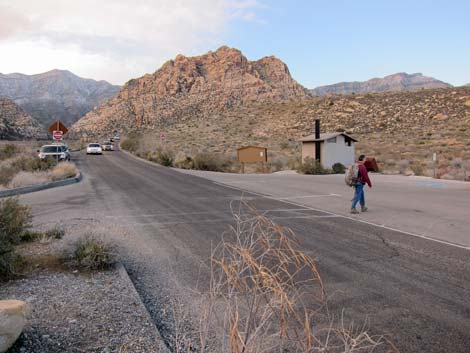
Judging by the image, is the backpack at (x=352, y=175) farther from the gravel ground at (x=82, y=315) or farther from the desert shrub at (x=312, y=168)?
the desert shrub at (x=312, y=168)

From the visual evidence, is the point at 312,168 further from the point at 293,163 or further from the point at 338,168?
the point at 293,163

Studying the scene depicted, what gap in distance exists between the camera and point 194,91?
127m

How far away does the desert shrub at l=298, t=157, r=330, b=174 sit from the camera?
3039cm

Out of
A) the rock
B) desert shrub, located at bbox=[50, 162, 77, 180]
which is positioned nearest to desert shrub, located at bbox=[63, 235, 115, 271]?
the rock

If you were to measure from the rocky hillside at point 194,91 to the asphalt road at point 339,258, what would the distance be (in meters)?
88.6

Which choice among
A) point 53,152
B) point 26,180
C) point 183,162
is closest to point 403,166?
point 183,162

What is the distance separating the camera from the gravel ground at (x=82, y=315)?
4074 millimetres

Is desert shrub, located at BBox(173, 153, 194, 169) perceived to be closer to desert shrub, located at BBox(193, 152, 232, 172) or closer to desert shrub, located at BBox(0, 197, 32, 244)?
desert shrub, located at BBox(193, 152, 232, 172)

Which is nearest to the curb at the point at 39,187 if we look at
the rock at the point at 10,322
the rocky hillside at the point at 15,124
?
the rock at the point at 10,322

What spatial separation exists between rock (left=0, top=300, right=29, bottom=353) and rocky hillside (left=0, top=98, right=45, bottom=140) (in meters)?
86.7

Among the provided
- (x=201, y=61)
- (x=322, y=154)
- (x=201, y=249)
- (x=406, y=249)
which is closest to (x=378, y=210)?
(x=406, y=249)

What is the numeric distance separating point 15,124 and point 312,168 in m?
87.4

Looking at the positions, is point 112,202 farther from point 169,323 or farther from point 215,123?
point 215,123

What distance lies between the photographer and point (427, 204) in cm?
1505
